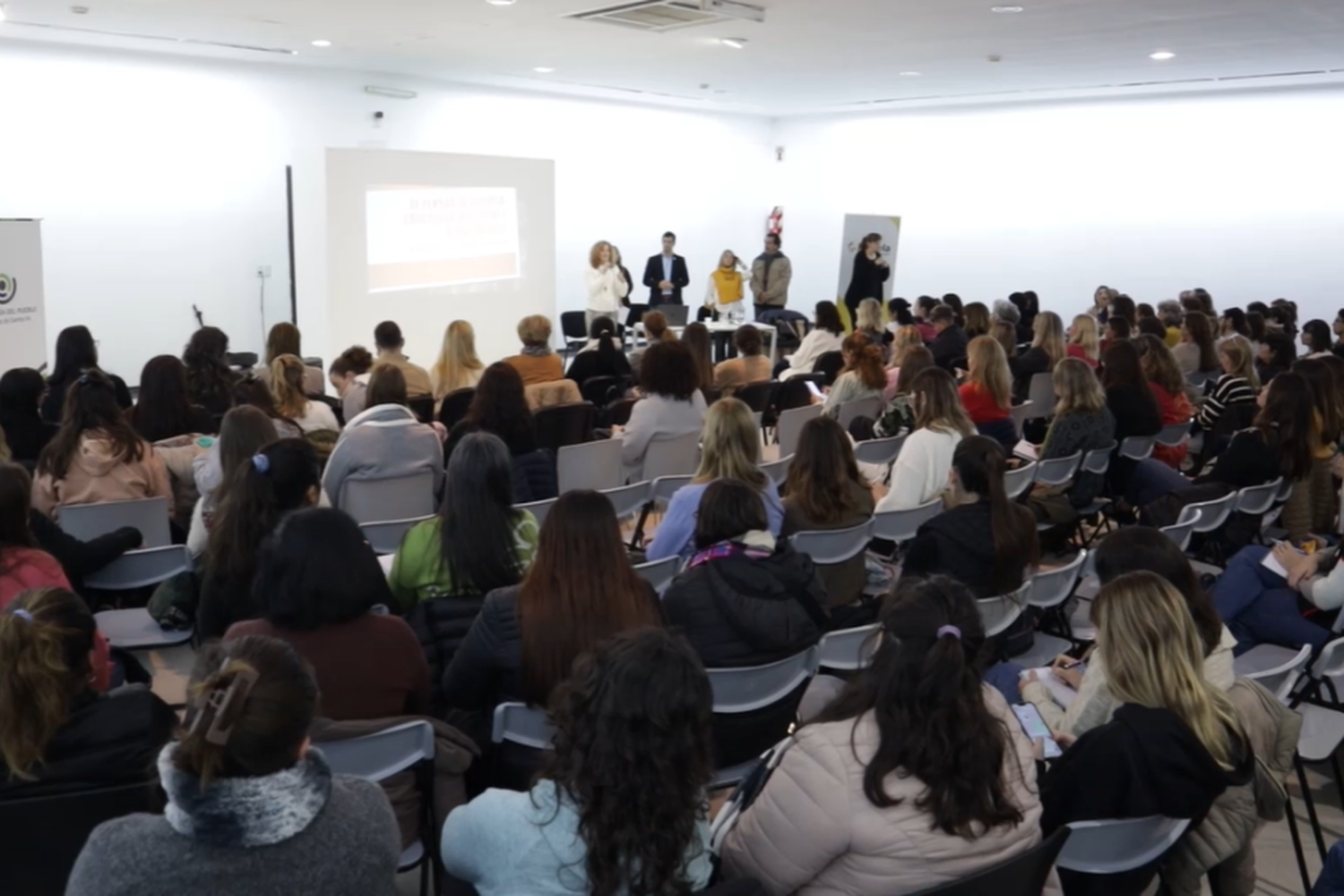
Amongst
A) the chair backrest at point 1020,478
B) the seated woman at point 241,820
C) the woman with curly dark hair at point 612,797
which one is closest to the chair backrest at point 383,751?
the woman with curly dark hair at point 612,797

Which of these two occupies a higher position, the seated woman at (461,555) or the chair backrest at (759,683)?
the seated woman at (461,555)

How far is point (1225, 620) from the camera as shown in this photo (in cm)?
424

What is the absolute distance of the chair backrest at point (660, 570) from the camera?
4204mm

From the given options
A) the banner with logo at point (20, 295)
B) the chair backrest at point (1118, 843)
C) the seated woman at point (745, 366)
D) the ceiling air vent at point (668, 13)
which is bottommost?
the chair backrest at point (1118, 843)

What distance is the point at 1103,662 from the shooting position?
271 centimetres

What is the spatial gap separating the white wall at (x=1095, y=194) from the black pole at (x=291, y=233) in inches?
Result: 327

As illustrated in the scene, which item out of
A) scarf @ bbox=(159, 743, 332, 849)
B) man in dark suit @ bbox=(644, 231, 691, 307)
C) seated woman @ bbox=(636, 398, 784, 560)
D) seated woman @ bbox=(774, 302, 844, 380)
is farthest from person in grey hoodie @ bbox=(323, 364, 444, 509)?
man in dark suit @ bbox=(644, 231, 691, 307)

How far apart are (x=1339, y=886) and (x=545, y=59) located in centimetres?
1066

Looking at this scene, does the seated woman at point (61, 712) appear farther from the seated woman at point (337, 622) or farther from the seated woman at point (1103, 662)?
the seated woman at point (1103, 662)

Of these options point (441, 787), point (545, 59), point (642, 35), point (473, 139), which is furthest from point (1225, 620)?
point (473, 139)

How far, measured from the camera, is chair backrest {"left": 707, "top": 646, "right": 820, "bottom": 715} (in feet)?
10.6

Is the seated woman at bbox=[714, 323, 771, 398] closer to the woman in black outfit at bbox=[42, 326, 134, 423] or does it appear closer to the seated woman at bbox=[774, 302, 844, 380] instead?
the seated woman at bbox=[774, 302, 844, 380]

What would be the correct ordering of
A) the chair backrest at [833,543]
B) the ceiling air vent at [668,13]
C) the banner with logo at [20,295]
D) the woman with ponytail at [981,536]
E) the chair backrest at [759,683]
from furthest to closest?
1. the banner with logo at [20,295]
2. the ceiling air vent at [668,13]
3. the chair backrest at [833,543]
4. the woman with ponytail at [981,536]
5. the chair backrest at [759,683]

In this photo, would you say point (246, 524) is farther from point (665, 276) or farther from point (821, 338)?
point (665, 276)
